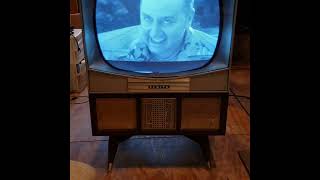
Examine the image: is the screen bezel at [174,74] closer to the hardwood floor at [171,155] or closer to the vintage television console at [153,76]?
the vintage television console at [153,76]

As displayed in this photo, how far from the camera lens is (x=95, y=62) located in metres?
1.63

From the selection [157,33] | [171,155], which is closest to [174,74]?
[157,33]

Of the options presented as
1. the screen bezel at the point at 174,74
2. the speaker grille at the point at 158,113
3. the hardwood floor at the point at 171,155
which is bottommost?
the hardwood floor at the point at 171,155

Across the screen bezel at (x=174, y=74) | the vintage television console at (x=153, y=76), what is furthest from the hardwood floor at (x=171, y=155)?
the screen bezel at (x=174, y=74)

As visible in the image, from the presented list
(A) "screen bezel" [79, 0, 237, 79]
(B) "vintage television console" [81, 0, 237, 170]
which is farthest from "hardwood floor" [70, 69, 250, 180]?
(A) "screen bezel" [79, 0, 237, 79]

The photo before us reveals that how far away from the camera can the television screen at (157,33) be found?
152cm

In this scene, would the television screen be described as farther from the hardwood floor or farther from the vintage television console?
the hardwood floor

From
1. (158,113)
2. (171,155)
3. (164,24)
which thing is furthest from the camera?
(171,155)

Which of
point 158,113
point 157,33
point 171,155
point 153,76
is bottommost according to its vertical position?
point 171,155

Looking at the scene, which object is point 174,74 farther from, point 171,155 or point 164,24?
point 171,155

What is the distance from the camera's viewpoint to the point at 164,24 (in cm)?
154

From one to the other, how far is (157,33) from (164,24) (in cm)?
5
